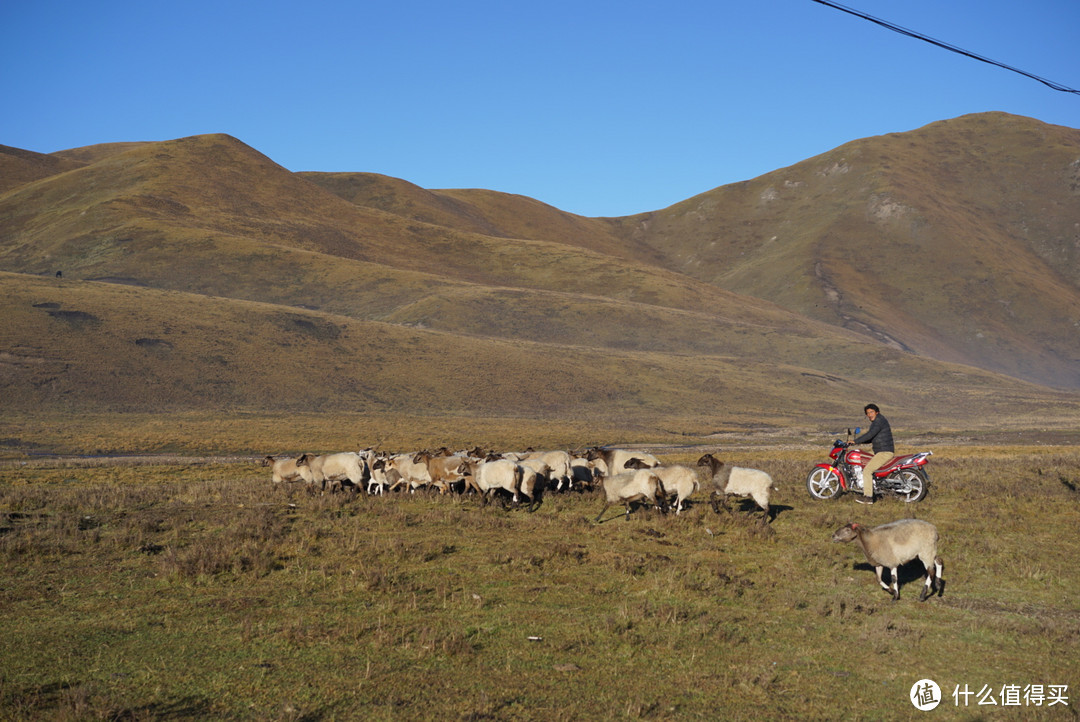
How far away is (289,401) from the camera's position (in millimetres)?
65000

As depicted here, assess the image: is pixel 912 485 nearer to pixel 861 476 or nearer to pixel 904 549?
pixel 861 476

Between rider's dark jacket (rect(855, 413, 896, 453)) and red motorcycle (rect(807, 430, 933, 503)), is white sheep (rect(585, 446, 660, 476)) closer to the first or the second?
red motorcycle (rect(807, 430, 933, 503))

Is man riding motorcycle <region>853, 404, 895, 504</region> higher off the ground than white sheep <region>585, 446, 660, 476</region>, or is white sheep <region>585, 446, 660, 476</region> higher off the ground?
man riding motorcycle <region>853, 404, 895, 504</region>

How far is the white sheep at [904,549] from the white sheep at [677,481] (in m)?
5.27

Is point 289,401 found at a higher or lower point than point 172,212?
lower

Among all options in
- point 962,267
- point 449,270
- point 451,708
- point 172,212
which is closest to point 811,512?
point 451,708

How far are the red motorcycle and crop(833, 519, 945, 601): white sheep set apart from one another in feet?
18.2

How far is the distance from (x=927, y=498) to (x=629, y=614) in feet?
34.3

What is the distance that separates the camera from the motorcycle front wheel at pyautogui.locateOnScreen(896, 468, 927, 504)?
52.9 ft

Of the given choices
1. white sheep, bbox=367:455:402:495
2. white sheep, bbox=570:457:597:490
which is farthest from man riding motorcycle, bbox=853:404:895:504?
white sheep, bbox=367:455:402:495

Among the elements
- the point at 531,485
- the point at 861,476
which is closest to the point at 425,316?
the point at 531,485

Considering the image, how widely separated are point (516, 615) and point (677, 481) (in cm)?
706

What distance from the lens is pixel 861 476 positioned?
1622cm

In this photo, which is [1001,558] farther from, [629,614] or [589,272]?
[589,272]
